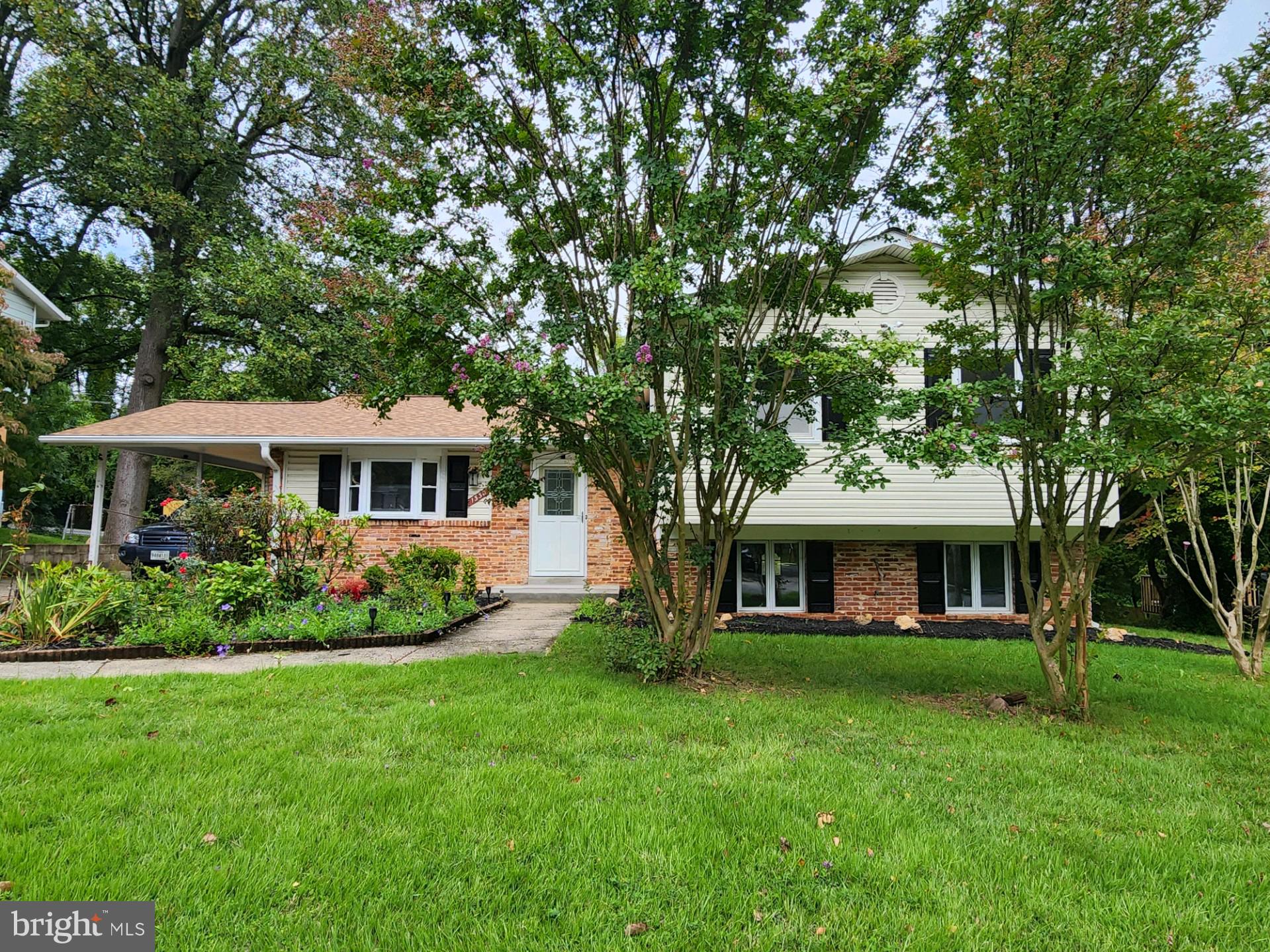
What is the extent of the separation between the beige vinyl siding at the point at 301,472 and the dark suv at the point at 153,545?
2037mm

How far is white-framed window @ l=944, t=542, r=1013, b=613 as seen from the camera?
1077 cm

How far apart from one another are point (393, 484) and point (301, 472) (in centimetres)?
175

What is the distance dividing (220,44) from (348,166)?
4689 millimetres

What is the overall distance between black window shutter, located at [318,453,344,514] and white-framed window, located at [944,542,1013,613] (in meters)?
10.6

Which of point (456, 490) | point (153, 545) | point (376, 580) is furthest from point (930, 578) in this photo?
point (153, 545)

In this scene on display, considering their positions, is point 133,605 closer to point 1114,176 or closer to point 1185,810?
point 1185,810

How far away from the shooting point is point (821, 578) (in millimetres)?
10539

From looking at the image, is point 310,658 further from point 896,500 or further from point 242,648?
point 896,500

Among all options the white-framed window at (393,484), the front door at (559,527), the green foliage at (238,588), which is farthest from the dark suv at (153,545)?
the front door at (559,527)

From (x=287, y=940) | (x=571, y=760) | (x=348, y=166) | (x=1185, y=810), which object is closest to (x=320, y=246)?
(x=571, y=760)

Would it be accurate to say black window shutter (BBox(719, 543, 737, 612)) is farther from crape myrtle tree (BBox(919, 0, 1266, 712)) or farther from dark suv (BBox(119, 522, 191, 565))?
dark suv (BBox(119, 522, 191, 565))

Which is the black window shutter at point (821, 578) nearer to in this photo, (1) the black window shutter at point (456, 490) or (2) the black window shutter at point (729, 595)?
(2) the black window shutter at point (729, 595)

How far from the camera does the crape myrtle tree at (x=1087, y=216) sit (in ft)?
14.6

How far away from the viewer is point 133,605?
6668mm
